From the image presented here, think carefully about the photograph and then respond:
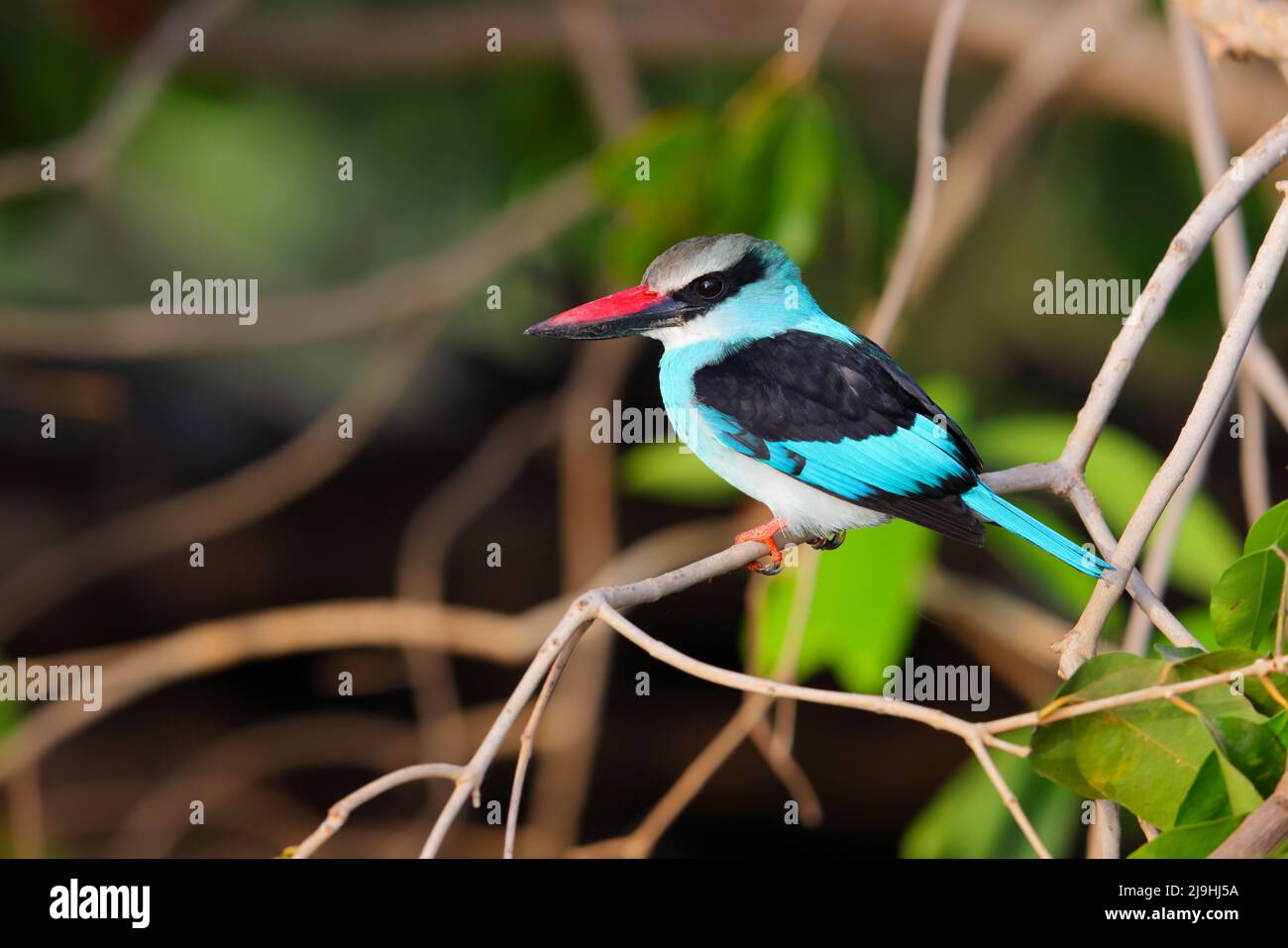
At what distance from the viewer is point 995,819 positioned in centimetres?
283

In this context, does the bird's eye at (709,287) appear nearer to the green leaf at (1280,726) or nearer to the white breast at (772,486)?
the white breast at (772,486)

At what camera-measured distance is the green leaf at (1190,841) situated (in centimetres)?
133

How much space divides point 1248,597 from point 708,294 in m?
0.92

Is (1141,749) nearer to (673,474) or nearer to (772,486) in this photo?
(772,486)

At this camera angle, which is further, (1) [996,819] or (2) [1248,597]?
(1) [996,819]

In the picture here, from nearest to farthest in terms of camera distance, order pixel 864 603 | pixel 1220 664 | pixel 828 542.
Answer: pixel 1220 664
pixel 828 542
pixel 864 603

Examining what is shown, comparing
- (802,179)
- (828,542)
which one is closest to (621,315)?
(828,542)

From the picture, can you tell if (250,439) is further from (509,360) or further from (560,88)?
(560,88)

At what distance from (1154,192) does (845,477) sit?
8.01 feet

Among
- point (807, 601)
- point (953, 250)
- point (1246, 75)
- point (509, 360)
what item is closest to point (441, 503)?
point (509, 360)

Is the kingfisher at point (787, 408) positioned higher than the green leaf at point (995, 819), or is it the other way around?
the kingfisher at point (787, 408)

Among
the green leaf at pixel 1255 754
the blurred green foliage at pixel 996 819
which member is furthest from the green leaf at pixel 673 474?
the green leaf at pixel 1255 754

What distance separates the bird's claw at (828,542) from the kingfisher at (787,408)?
0.48 ft

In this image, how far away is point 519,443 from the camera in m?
4.34
